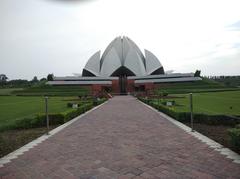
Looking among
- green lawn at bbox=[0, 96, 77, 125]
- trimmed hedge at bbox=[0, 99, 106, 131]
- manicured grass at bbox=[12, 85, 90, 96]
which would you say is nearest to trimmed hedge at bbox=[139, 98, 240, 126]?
trimmed hedge at bbox=[0, 99, 106, 131]

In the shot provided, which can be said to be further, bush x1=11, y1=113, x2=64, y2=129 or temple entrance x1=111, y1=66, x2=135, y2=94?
temple entrance x1=111, y1=66, x2=135, y2=94

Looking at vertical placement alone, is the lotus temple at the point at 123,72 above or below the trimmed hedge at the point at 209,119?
above

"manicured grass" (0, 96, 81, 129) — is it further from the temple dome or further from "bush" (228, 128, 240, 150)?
the temple dome

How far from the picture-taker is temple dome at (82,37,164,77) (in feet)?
164

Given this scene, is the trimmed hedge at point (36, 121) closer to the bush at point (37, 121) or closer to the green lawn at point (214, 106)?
the bush at point (37, 121)

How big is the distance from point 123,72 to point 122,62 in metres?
2.46

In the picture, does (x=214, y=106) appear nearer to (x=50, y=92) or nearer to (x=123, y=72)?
(x=50, y=92)

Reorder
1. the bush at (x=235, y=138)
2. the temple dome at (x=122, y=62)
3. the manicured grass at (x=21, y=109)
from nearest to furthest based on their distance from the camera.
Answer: the bush at (x=235, y=138) → the manicured grass at (x=21, y=109) → the temple dome at (x=122, y=62)

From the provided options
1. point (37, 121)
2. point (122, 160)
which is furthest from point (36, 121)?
point (122, 160)

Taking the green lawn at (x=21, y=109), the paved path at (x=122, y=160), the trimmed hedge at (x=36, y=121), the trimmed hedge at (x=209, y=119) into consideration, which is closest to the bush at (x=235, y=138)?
the paved path at (x=122, y=160)

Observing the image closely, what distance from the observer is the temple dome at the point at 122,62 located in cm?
4994

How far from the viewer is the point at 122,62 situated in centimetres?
5062

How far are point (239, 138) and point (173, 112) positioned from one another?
15.4ft

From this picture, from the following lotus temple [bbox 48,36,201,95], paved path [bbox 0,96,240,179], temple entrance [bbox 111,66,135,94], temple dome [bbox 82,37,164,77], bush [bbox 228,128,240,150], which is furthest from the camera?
temple dome [bbox 82,37,164,77]
